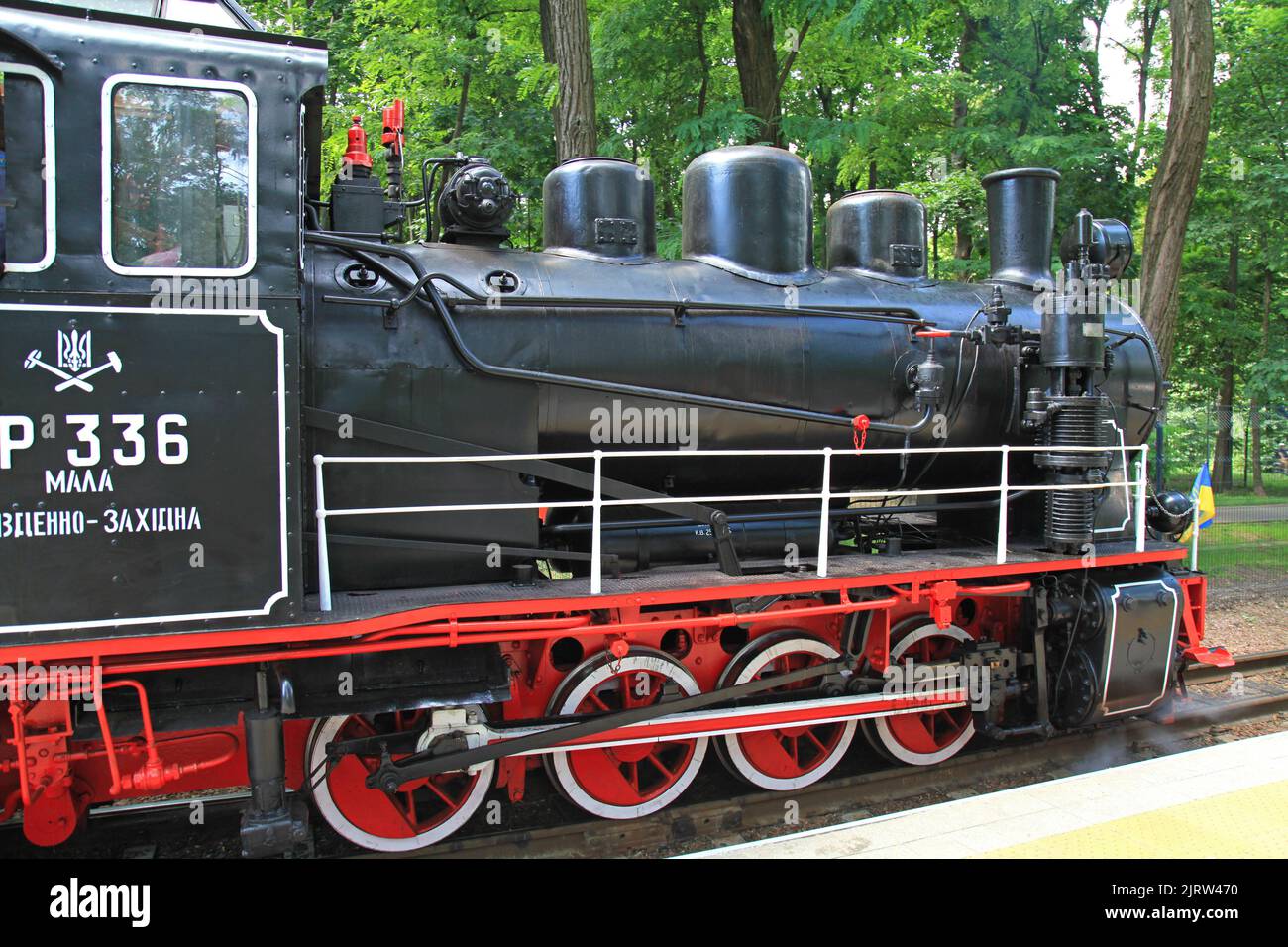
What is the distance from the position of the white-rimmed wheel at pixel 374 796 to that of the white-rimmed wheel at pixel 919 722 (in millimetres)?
2726

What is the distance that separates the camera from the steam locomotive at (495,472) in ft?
12.1

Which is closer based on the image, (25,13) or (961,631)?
(25,13)

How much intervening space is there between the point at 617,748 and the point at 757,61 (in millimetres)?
11155

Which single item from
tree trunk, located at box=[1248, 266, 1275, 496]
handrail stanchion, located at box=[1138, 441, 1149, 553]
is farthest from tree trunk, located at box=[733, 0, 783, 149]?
tree trunk, located at box=[1248, 266, 1275, 496]

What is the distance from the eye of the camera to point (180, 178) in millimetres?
3799

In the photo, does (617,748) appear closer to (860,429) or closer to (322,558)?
(322,558)

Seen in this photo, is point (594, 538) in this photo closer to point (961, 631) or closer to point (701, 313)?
point (701, 313)

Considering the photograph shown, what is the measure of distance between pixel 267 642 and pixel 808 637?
3.25 m

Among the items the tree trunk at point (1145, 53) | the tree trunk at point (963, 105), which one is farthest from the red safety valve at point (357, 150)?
the tree trunk at point (1145, 53)

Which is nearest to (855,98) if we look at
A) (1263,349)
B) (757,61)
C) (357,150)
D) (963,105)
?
(963,105)

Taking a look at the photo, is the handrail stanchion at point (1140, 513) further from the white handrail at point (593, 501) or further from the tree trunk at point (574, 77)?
the tree trunk at point (574, 77)

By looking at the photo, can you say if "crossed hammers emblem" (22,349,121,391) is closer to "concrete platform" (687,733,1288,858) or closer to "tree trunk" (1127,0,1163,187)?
"concrete platform" (687,733,1288,858)

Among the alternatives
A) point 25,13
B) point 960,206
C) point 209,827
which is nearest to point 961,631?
point 209,827

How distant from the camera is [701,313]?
558cm
